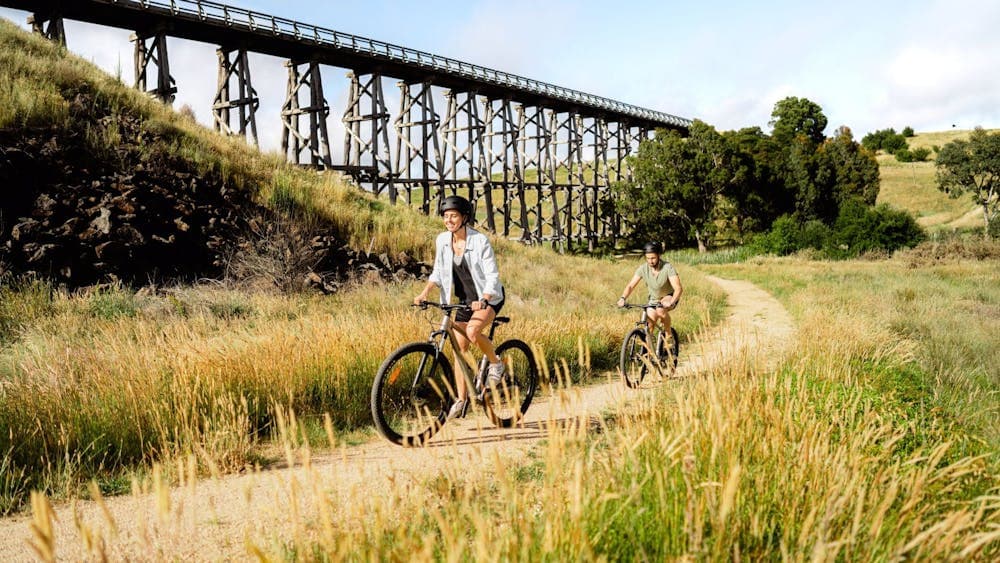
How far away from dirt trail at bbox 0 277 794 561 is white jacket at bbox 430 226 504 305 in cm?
118

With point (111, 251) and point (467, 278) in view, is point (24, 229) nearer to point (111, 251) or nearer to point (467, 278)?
point (111, 251)

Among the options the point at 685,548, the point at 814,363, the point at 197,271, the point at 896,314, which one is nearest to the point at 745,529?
the point at 685,548

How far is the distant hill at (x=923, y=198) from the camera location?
51834 millimetres

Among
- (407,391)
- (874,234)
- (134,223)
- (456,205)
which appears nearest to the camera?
(456,205)

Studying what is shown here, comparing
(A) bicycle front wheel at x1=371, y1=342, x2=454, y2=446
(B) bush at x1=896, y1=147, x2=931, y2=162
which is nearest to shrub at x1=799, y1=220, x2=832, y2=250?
(A) bicycle front wheel at x1=371, y1=342, x2=454, y2=446

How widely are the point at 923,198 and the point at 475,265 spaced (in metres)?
68.3

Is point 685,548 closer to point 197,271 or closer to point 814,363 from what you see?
point 814,363

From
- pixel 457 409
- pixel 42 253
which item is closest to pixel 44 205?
pixel 42 253

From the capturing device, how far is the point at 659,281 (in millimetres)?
7609

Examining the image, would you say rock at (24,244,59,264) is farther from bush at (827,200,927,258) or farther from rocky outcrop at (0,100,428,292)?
bush at (827,200,927,258)

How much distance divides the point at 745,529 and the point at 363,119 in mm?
22525

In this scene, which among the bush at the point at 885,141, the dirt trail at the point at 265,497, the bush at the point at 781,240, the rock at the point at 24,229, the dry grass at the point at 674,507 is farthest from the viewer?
the bush at the point at 885,141

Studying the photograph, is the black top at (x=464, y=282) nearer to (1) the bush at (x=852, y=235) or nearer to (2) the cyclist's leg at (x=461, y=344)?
(2) the cyclist's leg at (x=461, y=344)

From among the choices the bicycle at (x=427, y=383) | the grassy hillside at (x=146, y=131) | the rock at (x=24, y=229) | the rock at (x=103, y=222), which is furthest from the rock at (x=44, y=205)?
the bicycle at (x=427, y=383)
